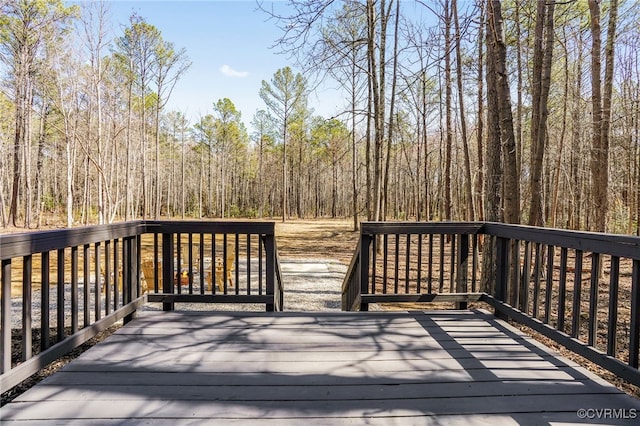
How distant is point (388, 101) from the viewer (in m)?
15.0

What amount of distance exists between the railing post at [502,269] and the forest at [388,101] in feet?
3.96

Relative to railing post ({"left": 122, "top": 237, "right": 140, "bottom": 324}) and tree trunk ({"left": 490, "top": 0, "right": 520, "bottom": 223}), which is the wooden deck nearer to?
railing post ({"left": 122, "top": 237, "right": 140, "bottom": 324})

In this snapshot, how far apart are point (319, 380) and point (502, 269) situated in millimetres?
2030

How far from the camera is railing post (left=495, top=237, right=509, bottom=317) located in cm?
324

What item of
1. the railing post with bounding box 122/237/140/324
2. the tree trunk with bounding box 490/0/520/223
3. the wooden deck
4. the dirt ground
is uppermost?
the tree trunk with bounding box 490/0/520/223

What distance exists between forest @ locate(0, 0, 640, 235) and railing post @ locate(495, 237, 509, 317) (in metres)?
1.21

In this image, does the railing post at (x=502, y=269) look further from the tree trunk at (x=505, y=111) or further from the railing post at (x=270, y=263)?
the railing post at (x=270, y=263)

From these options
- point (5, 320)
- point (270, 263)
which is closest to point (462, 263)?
point (270, 263)

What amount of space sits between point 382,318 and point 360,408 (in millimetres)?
1471

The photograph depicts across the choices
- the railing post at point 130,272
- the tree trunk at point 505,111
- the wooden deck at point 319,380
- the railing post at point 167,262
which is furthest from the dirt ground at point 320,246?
the wooden deck at point 319,380

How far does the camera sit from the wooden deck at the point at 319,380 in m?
1.76

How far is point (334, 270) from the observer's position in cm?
963

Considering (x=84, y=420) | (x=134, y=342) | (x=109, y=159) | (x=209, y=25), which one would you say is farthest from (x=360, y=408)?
(x=109, y=159)

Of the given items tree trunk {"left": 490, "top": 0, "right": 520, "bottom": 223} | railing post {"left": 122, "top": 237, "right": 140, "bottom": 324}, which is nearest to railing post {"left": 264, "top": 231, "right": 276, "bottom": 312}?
railing post {"left": 122, "top": 237, "right": 140, "bottom": 324}
